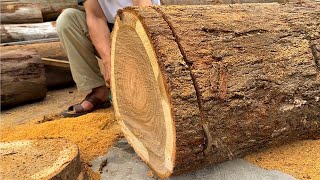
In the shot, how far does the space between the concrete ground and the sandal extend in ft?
2.85

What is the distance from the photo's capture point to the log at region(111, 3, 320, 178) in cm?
162

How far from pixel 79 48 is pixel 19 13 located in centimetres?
219

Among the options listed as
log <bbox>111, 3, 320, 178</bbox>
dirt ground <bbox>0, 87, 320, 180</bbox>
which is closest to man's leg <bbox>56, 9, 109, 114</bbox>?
dirt ground <bbox>0, 87, 320, 180</bbox>

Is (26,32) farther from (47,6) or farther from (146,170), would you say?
(146,170)

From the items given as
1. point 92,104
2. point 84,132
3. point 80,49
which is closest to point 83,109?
point 92,104

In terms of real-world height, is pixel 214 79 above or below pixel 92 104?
above

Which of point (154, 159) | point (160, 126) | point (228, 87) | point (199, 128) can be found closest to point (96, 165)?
point (154, 159)

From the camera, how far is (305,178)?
1747 mm

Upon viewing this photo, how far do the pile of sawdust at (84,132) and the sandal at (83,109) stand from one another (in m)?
0.22

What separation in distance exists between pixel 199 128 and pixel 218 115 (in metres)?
0.12

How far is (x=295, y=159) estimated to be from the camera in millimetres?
1902

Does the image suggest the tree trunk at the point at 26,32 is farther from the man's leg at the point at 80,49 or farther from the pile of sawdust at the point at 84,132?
the pile of sawdust at the point at 84,132

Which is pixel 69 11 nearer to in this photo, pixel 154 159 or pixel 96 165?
pixel 96 165

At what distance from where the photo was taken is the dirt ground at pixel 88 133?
1869 millimetres
